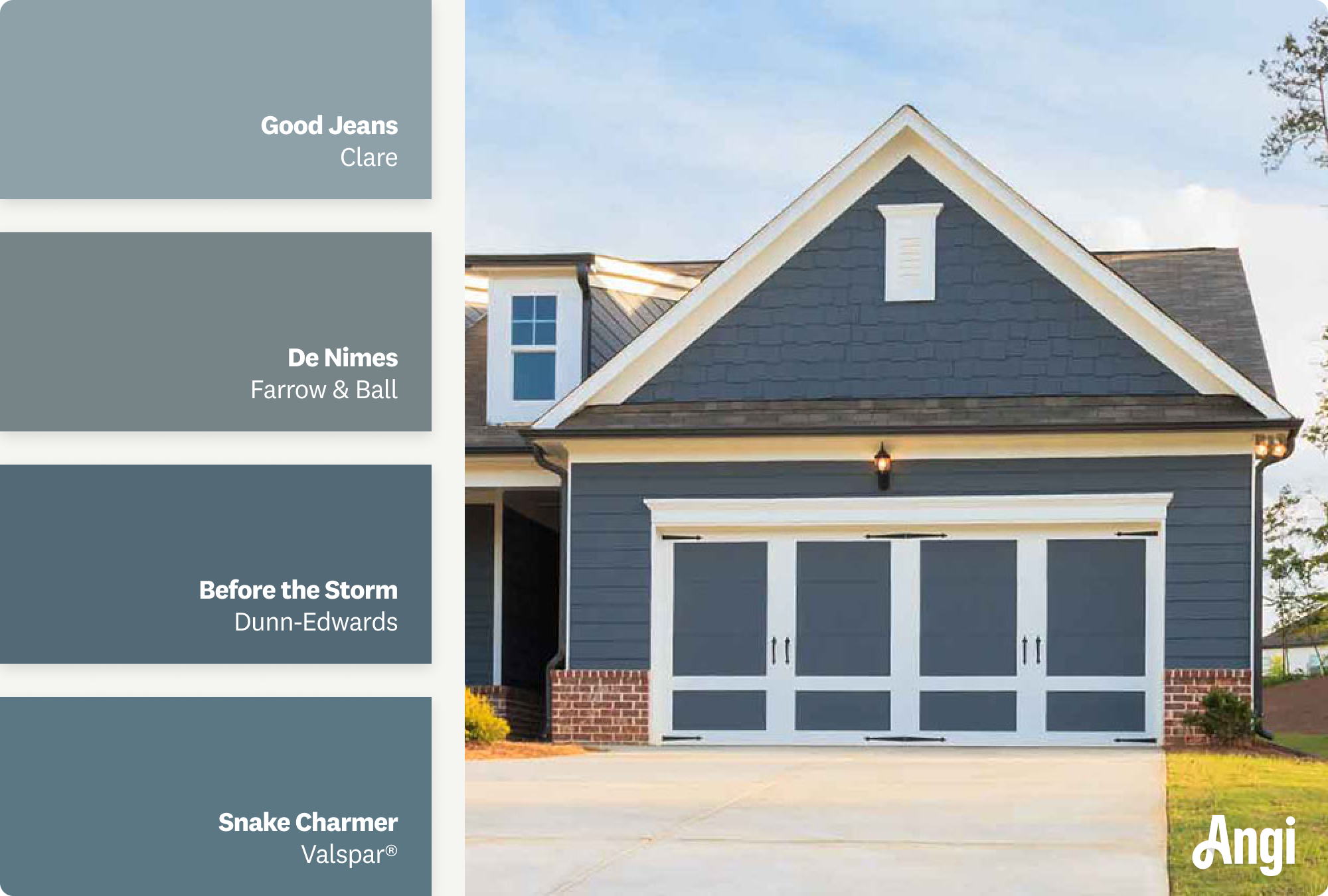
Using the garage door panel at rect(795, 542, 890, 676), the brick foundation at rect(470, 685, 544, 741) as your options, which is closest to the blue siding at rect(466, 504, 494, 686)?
the brick foundation at rect(470, 685, 544, 741)

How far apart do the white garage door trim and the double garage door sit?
17 mm

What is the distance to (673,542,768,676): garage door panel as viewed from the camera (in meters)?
18.3

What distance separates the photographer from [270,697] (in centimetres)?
358

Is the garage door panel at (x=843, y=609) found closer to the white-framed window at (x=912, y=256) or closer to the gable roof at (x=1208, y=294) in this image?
the white-framed window at (x=912, y=256)

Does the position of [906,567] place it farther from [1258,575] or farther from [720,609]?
[1258,575]

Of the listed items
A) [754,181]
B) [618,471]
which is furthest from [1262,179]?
[618,471]

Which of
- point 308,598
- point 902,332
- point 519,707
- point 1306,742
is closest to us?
point 308,598

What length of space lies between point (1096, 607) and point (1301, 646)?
48732mm

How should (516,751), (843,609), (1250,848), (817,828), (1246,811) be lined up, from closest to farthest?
(1250,848)
(817,828)
(1246,811)
(516,751)
(843,609)

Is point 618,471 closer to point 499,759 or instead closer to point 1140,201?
point 499,759

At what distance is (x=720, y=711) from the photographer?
60.2 feet

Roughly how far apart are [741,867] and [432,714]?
458 cm

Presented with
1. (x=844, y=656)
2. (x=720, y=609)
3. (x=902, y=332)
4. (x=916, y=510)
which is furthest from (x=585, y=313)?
(x=844, y=656)

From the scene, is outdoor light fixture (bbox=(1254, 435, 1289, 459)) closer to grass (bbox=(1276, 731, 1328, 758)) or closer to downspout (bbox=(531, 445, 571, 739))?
grass (bbox=(1276, 731, 1328, 758))
